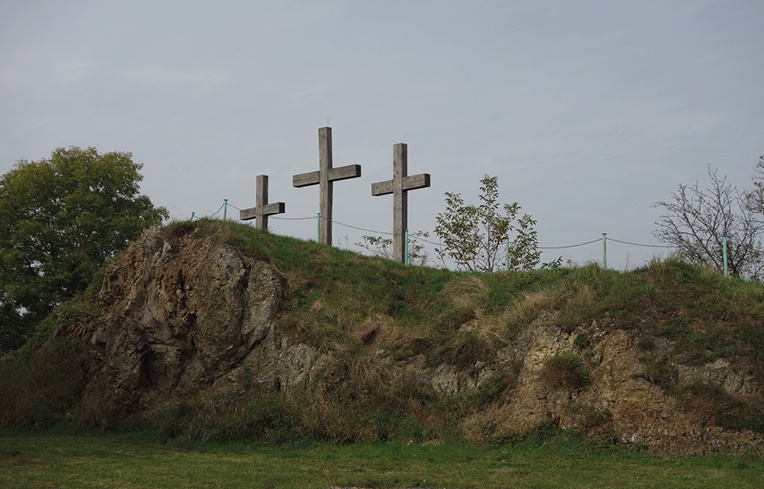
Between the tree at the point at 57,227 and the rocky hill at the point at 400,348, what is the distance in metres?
8.73

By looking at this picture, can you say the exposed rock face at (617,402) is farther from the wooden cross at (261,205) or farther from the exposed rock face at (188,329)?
the wooden cross at (261,205)

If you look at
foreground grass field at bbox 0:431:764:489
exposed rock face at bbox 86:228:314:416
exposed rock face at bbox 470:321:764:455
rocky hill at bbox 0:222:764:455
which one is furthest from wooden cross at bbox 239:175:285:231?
exposed rock face at bbox 470:321:764:455

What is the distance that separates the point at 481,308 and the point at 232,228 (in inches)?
319

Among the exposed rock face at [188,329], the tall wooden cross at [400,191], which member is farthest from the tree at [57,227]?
the tall wooden cross at [400,191]

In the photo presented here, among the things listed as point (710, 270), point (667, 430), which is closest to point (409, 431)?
point (667, 430)

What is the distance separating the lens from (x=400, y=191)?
24641mm

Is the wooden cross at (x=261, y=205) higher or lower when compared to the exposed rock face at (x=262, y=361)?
higher

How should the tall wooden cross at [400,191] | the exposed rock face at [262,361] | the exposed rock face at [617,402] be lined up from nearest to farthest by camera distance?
the exposed rock face at [617,402], the exposed rock face at [262,361], the tall wooden cross at [400,191]

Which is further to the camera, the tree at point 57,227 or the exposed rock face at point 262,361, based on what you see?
the tree at point 57,227

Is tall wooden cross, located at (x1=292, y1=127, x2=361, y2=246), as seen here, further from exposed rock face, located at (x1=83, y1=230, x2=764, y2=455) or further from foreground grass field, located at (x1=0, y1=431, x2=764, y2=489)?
foreground grass field, located at (x1=0, y1=431, x2=764, y2=489)

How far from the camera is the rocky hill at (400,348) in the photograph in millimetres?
16125

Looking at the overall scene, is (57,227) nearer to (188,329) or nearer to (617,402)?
(188,329)

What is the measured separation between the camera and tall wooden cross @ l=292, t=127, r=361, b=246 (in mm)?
25984

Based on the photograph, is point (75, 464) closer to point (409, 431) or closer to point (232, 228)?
point (409, 431)
